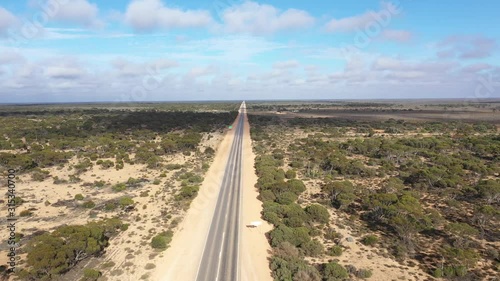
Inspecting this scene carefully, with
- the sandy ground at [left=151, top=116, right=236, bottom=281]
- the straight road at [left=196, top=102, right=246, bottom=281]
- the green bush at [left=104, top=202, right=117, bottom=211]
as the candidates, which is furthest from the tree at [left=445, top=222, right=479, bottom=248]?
the green bush at [left=104, top=202, right=117, bottom=211]

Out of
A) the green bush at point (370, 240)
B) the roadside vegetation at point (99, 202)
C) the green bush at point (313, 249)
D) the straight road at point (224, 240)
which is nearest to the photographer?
the straight road at point (224, 240)

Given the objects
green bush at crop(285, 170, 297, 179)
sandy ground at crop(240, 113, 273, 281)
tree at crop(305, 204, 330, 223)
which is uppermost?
green bush at crop(285, 170, 297, 179)

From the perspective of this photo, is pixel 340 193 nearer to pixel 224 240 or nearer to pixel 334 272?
pixel 334 272

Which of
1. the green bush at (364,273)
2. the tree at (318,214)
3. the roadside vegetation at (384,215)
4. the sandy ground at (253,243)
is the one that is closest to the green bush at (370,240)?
the roadside vegetation at (384,215)

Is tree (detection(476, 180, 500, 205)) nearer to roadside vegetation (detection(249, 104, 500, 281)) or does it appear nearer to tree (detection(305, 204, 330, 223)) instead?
roadside vegetation (detection(249, 104, 500, 281))

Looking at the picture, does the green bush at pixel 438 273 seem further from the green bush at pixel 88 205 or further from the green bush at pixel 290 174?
the green bush at pixel 88 205

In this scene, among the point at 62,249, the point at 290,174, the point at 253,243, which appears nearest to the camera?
the point at 62,249

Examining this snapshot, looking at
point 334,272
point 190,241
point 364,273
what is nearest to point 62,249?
point 190,241

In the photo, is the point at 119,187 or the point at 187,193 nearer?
the point at 187,193
